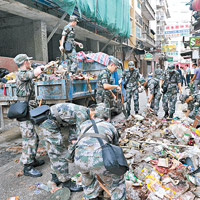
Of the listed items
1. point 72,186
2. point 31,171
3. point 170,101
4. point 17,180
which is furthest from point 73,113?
point 170,101

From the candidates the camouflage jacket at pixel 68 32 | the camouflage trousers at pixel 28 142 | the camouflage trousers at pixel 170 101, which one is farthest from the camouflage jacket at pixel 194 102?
the camouflage trousers at pixel 28 142

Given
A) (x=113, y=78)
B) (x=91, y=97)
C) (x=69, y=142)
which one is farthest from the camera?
(x=113, y=78)

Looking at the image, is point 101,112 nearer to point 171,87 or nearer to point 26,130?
point 26,130

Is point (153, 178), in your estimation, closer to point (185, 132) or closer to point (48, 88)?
point (185, 132)

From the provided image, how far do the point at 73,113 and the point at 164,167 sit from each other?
1.65 meters

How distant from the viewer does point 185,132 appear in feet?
13.4

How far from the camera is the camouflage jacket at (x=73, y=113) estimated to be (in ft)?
8.45

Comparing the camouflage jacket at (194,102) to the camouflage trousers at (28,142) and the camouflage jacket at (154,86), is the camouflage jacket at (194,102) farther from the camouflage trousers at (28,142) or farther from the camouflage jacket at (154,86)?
the camouflage trousers at (28,142)

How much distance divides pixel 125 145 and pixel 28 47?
779 centimetres

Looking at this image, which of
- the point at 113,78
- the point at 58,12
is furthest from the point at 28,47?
the point at 113,78

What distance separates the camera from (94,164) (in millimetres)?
2059

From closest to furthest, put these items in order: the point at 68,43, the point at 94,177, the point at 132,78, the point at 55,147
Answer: the point at 94,177 < the point at 55,147 < the point at 68,43 < the point at 132,78

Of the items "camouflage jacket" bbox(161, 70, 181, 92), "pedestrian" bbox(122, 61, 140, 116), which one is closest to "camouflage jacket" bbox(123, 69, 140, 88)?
"pedestrian" bbox(122, 61, 140, 116)

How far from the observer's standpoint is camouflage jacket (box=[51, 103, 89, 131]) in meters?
2.57
